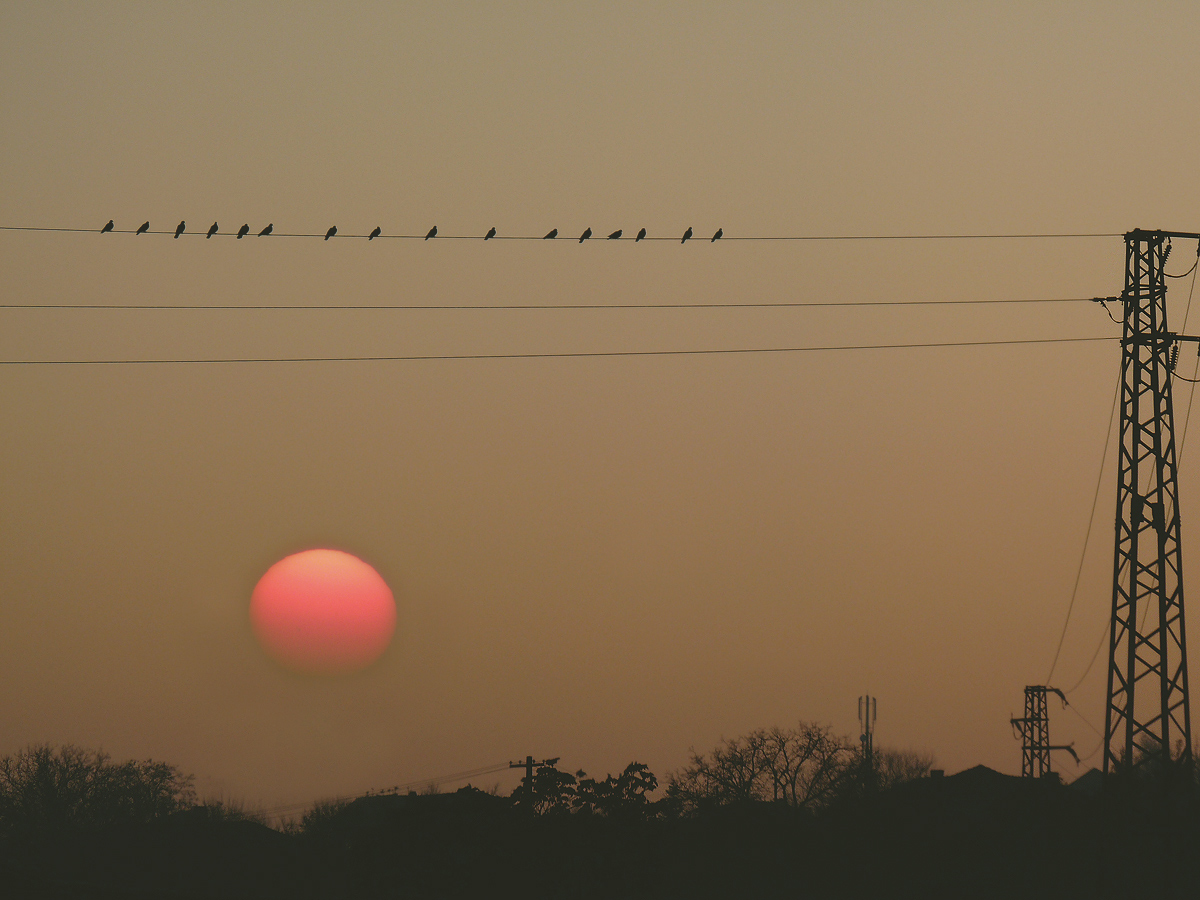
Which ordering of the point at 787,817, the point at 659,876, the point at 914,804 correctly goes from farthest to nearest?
1. the point at 787,817
2. the point at 914,804
3. the point at 659,876

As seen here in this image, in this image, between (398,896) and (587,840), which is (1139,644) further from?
(398,896)

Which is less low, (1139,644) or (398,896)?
(1139,644)

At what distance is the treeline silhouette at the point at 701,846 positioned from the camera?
41062 mm

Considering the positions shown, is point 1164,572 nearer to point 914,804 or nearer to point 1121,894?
point 1121,894

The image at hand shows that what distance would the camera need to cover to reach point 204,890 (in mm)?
76438

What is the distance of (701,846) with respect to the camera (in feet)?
224

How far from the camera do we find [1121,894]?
3950cm

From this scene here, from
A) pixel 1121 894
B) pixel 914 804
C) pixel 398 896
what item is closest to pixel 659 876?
pixel 398 896

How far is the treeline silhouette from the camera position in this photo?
41.1m

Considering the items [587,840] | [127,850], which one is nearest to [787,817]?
[587,840]

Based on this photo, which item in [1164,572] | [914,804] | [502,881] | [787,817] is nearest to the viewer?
[1164,572]

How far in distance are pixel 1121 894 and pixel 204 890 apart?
178 feet

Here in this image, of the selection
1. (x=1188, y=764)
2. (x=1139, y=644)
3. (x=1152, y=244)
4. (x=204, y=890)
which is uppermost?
(x=1152, y=244)

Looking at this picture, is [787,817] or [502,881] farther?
[787,817]
